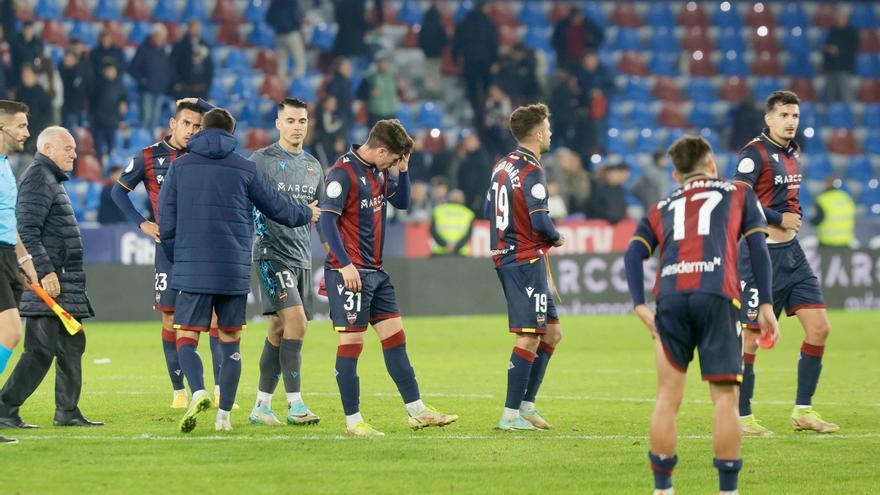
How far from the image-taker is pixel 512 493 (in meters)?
7.61

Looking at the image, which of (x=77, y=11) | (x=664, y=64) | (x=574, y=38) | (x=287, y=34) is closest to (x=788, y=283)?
(x=287, y=34)

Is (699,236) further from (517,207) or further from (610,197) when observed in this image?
(610,197)

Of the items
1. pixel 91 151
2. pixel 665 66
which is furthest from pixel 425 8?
pixel 91 151

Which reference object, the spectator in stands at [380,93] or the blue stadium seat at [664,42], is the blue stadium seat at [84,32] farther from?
the blue stadium seat at [664,42]

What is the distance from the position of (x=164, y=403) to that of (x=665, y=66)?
74.4 feet

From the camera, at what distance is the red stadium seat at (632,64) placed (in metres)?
32.2

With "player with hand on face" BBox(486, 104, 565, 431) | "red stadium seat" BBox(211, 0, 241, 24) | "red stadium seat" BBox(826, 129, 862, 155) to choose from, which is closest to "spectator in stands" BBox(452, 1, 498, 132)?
"red stadium seat" BBox(211, 0, 241, 24)

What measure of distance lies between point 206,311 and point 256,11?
2038cm

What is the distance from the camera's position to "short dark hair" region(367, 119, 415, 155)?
9.68 meters

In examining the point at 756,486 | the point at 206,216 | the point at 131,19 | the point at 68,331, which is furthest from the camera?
the point at 131,19

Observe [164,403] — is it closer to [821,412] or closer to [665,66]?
[821,412]

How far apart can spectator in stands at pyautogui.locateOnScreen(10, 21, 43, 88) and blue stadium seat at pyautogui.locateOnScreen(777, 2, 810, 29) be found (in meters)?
17.7

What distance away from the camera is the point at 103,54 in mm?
24516

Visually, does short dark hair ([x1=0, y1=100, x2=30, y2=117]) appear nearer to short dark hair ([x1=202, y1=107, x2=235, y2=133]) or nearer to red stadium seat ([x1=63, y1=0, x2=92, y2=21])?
short dark hair ([x1=202, y1=107, x2=235, y2=133])
